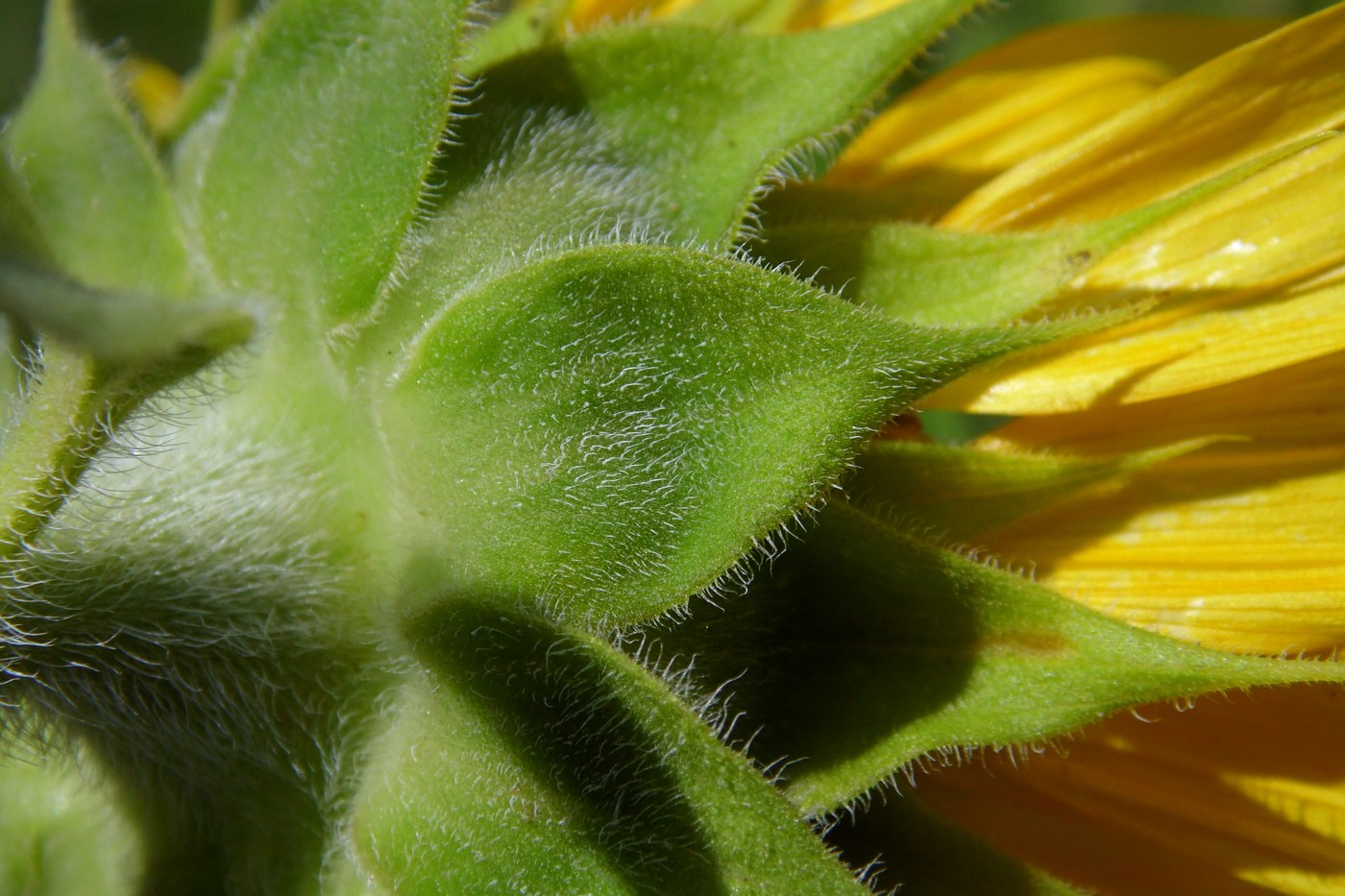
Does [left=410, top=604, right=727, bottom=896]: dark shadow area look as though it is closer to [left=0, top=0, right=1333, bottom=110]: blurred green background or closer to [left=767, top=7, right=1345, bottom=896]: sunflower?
[left=767, top=7, right=1345, bottom=896]: sunflower

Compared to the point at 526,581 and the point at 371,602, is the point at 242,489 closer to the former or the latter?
the point at 371,602

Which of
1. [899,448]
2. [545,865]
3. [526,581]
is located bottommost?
[545,865]

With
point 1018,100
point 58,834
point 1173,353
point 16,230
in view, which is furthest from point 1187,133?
point 58,834

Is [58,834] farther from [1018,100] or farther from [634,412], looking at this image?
[1018,100]

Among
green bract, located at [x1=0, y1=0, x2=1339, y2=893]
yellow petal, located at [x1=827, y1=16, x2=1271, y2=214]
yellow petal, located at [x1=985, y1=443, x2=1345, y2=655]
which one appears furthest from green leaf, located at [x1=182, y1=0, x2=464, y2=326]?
yellow petal, located at [x1=985, y1=443, x2=1345, y2=655]

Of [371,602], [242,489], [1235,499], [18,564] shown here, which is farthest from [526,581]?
[1235,499]

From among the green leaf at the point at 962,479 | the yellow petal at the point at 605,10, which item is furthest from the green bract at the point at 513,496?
the yellow petal at the point at 605,10

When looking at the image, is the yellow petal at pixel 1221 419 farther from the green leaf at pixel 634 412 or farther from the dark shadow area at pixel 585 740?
the dark shadow area at pixel 585 740
